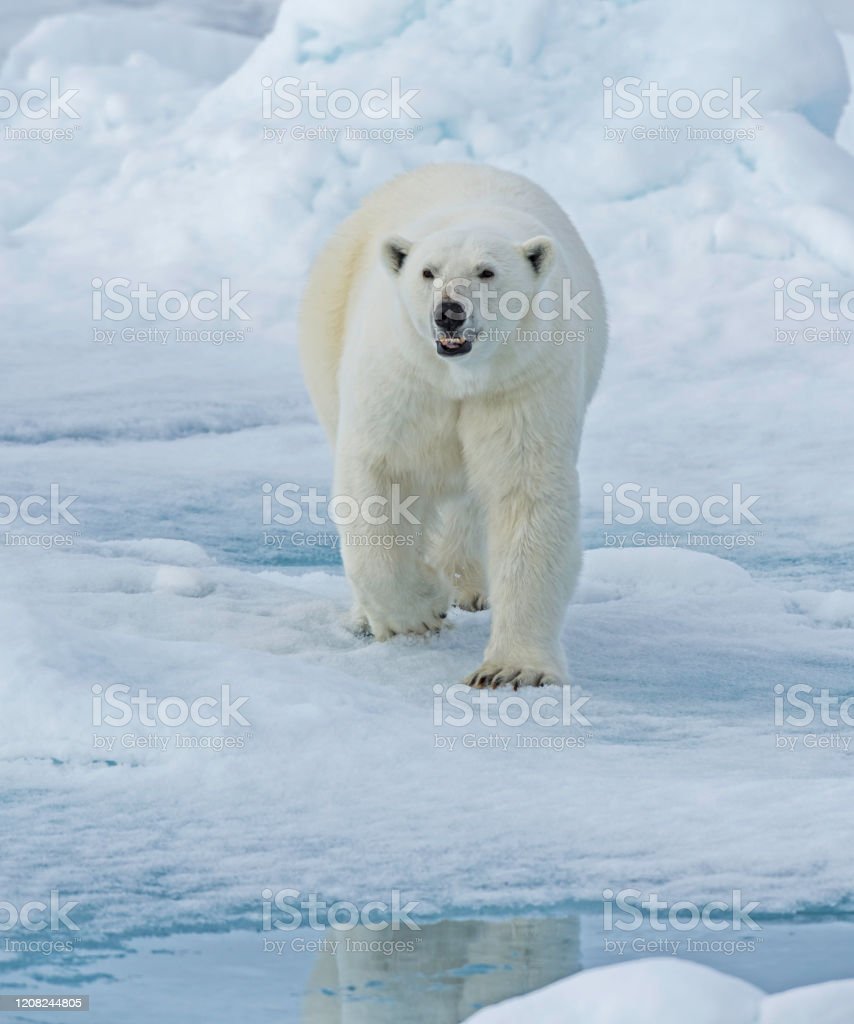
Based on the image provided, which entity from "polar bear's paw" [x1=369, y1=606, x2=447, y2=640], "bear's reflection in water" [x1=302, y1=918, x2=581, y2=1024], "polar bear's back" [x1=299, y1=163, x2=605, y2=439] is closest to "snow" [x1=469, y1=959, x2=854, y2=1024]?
"bear's reflection in water" [x1=302, y1=918, x2=581, y2=1024]

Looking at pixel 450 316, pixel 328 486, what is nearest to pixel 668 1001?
pixel 450 316

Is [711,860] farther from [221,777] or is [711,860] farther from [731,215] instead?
[731,215]

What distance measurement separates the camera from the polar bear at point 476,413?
420 centimetres

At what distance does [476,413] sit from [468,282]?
0.43 metres

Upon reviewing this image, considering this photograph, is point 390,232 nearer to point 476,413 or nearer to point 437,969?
point 476,413

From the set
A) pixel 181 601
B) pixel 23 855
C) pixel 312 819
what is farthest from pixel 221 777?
→ pixel 181 601

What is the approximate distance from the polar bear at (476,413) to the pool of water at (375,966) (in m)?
1.61

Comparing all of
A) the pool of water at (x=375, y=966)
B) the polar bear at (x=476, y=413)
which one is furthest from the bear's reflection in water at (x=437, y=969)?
the polar bear at (x=476, y=413)

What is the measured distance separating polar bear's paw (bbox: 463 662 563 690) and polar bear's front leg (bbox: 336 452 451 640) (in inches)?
15.4

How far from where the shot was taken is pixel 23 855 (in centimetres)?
321

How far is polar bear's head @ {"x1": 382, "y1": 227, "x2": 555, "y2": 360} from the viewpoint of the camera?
4047 millimetres

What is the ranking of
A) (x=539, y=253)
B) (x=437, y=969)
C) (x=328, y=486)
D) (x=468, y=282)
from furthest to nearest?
(x=328, y=486) < (x=539, y=253) < (x=468, y=282) < (x=437, y=969)

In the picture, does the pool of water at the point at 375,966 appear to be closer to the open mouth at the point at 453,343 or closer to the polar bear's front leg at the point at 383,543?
the open mouth at the point at 453,343

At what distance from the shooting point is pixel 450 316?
157 inches
